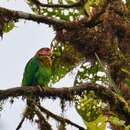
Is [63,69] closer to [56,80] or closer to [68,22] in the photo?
[56,80]

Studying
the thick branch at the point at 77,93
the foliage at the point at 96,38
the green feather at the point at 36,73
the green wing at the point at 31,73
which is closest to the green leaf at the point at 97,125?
the thick branch at the point at 77,93

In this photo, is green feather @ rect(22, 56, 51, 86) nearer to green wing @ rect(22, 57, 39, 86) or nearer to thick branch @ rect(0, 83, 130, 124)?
green wing @ rect(22, 57, 39, 86)

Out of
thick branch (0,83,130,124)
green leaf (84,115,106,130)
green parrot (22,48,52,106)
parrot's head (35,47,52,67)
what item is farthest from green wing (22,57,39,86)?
green leaf (84,115,106,130)

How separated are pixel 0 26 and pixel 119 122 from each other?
2.28 metres

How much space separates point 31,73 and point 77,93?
7.32ft

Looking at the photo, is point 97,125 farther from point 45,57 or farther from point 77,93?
point 45,57

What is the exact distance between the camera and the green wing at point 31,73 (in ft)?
23.7

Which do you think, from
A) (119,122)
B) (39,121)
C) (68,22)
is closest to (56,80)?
(68,22)

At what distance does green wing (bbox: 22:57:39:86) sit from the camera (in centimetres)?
723

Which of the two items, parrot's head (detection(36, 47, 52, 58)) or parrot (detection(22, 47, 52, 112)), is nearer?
parrot (detection(22, 47, 52, 112))

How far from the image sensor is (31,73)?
730 centimetres

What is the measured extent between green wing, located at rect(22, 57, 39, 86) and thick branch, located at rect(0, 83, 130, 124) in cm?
201

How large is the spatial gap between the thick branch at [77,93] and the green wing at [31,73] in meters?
2.01

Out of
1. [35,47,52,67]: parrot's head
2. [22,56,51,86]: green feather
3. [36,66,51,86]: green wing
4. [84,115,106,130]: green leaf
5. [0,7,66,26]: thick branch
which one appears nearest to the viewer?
[84,115,106,130]: green leaf
